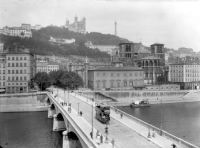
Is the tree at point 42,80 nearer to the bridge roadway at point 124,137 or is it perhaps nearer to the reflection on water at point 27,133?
the reflection on water at point 27,133

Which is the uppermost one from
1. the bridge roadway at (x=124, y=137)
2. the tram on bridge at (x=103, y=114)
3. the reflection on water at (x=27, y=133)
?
the tram on bridge at (x=103, y=114)

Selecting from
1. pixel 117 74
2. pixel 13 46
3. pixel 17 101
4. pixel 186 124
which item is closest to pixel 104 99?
pixel 117 74

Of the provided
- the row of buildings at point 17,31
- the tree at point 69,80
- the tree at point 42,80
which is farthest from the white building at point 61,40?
the tree at point 69,80

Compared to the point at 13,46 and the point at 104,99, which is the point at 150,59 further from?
the point at 13,46

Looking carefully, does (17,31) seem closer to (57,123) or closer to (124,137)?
(57,123)

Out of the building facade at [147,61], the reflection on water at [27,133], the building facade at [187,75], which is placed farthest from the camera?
the building facade at [147,61]

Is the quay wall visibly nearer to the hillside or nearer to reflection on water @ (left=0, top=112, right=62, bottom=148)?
reflection on water @ (left=0, top=112, right=62, bottom=148)

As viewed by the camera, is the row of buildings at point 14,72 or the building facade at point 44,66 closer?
the row of buildings at point 14,72
